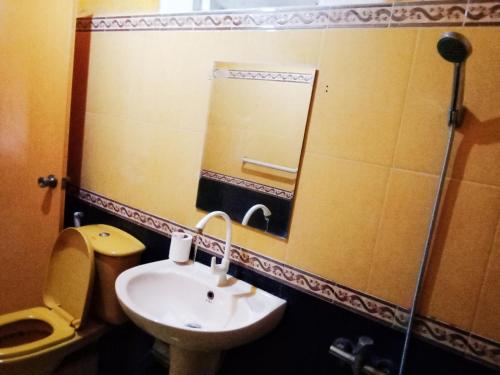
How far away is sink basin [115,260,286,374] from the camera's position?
1012mm

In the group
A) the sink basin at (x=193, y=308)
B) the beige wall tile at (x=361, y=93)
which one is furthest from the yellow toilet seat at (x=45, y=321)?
the beige wall tile at (x=361, y=93)

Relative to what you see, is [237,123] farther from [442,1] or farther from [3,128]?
[3,128]

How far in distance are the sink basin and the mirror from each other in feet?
0.83

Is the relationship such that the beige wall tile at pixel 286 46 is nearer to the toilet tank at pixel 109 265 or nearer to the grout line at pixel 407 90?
the grout line at pixel 407 90

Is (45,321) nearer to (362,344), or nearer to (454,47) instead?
(362,344)

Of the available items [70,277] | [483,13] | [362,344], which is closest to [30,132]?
[70,277]

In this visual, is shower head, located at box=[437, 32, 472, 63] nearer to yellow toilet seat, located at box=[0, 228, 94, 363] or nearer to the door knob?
yellow toilet seat, located at box=[0, 228, 94, 363]

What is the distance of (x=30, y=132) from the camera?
1633 mm

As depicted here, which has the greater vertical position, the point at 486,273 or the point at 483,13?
the point at 483,13

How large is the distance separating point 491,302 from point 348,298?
14.9 inches

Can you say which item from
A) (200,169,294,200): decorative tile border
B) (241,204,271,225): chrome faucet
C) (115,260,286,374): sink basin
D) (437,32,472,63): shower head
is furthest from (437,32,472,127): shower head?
(115,260,286,374): sink basin

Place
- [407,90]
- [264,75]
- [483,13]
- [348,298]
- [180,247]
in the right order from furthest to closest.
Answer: [180,247]
[264,75]
[348,298]
[407,90]
[483,13]

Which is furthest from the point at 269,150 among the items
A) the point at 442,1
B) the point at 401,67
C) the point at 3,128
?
the point at 3,128

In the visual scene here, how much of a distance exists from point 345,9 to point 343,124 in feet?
1.15
